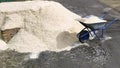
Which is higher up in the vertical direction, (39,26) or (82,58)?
(82,58)

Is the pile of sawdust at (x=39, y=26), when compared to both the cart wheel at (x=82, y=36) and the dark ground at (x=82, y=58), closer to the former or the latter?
the cart wheel at (x=82, y=36)

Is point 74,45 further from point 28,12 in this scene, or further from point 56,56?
point 28,12

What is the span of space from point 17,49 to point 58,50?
1899 millimetres

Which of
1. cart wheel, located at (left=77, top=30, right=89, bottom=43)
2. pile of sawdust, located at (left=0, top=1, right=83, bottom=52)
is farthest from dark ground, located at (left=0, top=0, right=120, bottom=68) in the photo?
pile of sawdust, located at (left=0, top=1, right=83, bottom=52)

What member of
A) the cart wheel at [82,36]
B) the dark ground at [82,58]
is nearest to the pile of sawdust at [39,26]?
the cart wheel at [82,36]

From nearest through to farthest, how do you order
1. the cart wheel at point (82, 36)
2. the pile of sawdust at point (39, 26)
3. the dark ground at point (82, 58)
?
the dark ground at point (82, 58), the pile of sawdust at point (39, 26), the cart wheel at point (82, 36)

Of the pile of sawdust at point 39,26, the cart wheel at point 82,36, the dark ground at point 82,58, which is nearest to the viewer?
the dark ground at point 82,58

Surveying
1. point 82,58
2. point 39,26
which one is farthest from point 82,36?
point 39,26

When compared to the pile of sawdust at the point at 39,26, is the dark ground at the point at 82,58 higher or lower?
higher

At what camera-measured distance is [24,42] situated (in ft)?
50.1

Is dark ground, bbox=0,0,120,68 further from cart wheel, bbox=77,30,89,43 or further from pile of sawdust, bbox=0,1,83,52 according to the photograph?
pile of sawdust, bbox=0,1,83,52

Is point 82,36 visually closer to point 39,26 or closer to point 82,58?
point 82,58

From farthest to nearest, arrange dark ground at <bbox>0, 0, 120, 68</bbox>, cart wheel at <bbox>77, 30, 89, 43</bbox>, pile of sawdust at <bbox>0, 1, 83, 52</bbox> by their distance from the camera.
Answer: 1. cart wheel at <bbox>77, 30, 89, 43</bbox>
2. pile of sawdust at <bbox>0, 1, 83, 52</bbox>
3. dark ground at <bbox>0, 0, 120, 68</bbox>

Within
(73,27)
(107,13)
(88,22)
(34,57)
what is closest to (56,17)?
(73,27)
